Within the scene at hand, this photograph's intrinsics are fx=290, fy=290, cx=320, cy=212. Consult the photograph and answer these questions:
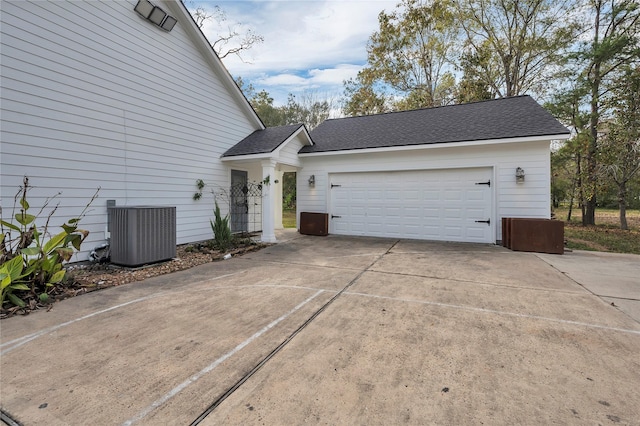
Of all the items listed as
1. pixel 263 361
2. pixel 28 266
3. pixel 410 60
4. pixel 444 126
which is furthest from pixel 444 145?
pixel 410 60

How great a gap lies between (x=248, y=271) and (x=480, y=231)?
6436mm

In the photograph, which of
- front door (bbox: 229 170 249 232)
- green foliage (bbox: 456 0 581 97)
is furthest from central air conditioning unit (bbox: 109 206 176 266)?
green foliage (bbox: 456 0 581 97)

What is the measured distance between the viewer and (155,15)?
6605 mm

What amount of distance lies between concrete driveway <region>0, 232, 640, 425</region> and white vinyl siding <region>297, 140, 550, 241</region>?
3.40 m

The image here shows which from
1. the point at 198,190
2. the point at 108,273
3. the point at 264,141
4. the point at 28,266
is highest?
the point at 264,141

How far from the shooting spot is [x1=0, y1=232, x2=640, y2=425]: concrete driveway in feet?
5.89

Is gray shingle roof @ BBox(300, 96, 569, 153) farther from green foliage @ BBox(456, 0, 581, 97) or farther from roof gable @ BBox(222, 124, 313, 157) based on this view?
green foliage @ BBox(456, 0, 581, 97)

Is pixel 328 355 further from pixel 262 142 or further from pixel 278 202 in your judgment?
pixel 278 202

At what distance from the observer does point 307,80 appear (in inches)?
808

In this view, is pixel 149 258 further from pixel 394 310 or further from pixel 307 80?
pixel 307 80

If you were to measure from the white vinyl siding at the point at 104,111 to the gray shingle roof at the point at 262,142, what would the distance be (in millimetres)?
681

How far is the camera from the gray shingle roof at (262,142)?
8.34 metres

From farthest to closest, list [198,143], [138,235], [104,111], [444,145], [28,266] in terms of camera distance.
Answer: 1. [444,145]
2. [198,143]
3. [104,111]
4. [138,235]
5. [28,266]

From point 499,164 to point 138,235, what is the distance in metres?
8.70
